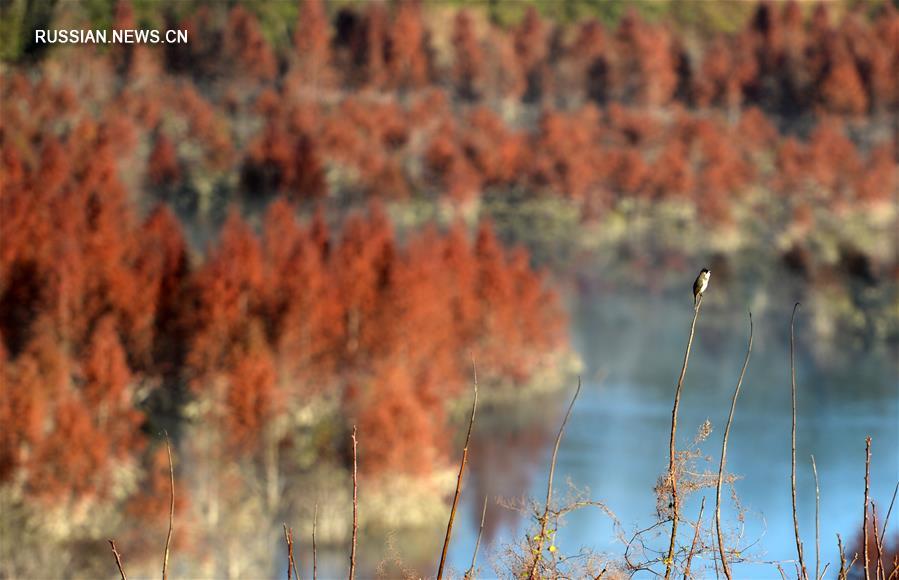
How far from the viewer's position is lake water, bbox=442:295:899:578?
273 inches

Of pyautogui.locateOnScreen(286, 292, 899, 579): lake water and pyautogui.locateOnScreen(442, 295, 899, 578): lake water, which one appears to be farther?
pyautogui.locateOnScreen(442, 295, 899, 578): lake water

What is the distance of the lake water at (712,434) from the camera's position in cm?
692

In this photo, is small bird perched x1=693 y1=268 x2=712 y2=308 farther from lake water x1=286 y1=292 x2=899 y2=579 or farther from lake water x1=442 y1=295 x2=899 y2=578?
lake water x1=442 y1=295 x2=899 y2=578

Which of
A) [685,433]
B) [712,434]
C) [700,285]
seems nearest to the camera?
[700,285]

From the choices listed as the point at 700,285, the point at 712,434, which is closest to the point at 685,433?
the point at 712,434

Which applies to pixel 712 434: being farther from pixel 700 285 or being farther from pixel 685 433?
pixel 700 285

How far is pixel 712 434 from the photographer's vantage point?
984 cm

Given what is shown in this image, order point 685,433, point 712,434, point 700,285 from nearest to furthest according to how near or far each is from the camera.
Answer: point 700,285 → point 712,434 → point 685,433

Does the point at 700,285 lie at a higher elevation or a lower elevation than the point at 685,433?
lower

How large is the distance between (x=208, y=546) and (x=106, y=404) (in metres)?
2.01

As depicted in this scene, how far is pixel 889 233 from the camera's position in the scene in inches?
918

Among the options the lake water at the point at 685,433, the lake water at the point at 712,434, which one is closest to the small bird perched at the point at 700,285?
the lake water at the point at 685,433

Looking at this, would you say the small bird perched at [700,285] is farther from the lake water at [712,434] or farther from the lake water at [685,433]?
the lake water at [712,434]

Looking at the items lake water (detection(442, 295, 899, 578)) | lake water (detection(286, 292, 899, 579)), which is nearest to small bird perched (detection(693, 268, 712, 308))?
lake water (detection(286, 292, 899, 579))
